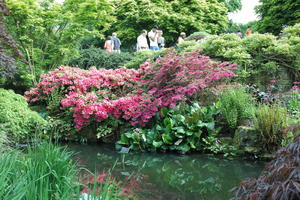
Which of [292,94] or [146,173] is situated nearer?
[146,173]

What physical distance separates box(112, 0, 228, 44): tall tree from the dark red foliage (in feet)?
55.6

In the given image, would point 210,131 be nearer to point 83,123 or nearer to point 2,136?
point 83,123

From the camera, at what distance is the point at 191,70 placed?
6773 mm

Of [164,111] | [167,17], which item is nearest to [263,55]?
[164,111]

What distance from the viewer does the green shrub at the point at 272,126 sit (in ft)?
16.0

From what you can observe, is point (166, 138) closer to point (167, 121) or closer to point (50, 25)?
point (167, 121)

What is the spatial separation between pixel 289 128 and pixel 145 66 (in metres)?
5.93

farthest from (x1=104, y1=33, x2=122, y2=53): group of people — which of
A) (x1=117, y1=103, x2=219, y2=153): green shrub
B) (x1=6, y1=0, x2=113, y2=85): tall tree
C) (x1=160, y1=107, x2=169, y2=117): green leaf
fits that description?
(x1=117, y1=103, x2=219, y2=153): green shrub

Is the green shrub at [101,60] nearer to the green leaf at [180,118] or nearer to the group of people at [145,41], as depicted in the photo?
the group of people at [145,41]

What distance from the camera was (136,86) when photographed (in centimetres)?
736

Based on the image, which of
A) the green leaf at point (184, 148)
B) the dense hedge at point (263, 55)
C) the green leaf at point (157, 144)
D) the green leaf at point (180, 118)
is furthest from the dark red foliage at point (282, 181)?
the dense hedge at point (263, 55)

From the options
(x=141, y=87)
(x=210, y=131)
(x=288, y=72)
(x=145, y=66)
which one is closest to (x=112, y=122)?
(x=141, y=87)

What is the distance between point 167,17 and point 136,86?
1191cm

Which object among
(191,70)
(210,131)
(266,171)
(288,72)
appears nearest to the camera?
(266,171)
